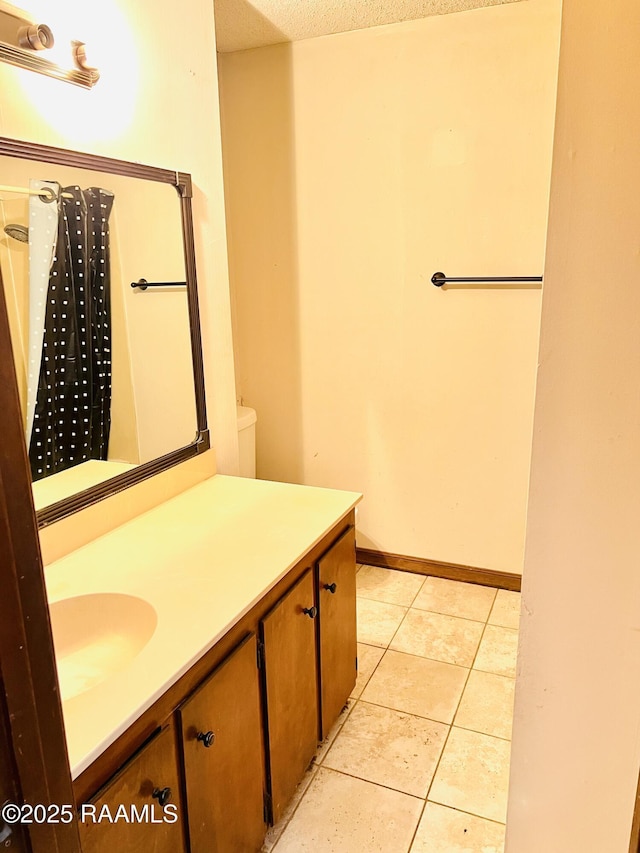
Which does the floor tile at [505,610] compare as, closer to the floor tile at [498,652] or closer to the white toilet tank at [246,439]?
the floor tile at [498,652]

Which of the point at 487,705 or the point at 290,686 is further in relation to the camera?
the point at 487,705

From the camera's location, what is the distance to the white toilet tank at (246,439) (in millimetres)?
2686

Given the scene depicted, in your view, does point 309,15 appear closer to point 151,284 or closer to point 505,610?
point 151,284

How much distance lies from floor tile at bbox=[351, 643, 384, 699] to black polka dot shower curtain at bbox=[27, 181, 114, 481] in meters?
1.24

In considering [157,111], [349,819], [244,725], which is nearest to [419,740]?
[349,819]

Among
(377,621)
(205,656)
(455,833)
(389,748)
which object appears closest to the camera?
(205,656)

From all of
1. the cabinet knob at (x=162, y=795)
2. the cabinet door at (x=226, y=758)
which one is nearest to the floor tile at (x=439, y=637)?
the cabinet door at (x=226, y=758)

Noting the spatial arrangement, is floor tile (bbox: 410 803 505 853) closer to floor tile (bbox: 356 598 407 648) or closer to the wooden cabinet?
the wooden cabinet

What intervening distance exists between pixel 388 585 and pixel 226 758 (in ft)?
5.53

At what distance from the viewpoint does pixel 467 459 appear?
108 inches

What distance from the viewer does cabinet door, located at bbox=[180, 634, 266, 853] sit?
1177mm

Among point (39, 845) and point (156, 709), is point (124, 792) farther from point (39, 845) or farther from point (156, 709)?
point (39, 845)

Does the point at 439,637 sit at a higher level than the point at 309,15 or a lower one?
lower

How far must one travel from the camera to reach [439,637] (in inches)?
98.0
